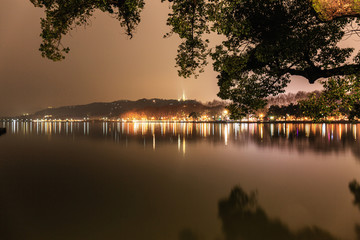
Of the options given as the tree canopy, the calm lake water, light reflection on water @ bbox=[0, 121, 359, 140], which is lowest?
light reflection on water @ bbox=[0, 121, 359, 140]

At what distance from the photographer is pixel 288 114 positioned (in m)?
172

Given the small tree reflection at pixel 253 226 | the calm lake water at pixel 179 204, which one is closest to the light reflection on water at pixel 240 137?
the calm lake water at pixel 179 204

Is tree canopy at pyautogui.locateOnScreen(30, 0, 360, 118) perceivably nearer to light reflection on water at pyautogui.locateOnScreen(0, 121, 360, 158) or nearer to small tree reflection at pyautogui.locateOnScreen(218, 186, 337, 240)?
small tree reflection at pyautogui.locateOnScreen(218, 186, 337, 240)

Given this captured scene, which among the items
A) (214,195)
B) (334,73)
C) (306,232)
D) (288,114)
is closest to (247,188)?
(214,195)

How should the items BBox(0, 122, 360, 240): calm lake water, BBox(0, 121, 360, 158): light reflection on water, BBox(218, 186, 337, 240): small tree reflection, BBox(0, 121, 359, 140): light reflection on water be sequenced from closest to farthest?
BBox(218, 186, 337, 240): small tree reflection, BBox(0, 122, 360, 240): calm lake water, BBox(0, 121, 360, 158): light reflection on water, BBox(0, 121, 359, 140): light reflection on water

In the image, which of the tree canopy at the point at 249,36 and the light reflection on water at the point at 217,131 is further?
the light reflection on water at the point at 217,131

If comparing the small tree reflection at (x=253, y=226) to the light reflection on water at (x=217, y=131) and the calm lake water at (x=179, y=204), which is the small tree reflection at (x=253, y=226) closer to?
the calm lake water at (x=179, y=204)

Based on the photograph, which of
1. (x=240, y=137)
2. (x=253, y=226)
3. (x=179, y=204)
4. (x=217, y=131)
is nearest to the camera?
(x=253, y=226)

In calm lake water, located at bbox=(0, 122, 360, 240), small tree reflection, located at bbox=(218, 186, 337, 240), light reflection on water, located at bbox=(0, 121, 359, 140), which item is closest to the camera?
small tree reflection, located at bbox=(218, 186, 337, 240)

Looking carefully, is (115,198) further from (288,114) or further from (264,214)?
(288,114)

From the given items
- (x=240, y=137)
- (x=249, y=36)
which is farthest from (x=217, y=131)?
(x=249, y=36)

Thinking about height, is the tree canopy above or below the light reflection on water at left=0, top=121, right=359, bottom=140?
above

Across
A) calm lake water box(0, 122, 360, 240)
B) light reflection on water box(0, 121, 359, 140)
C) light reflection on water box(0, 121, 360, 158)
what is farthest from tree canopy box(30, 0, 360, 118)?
light reflection on water box(0, 121, 359, 140)

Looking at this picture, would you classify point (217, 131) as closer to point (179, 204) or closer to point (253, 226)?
point (179, 204)
